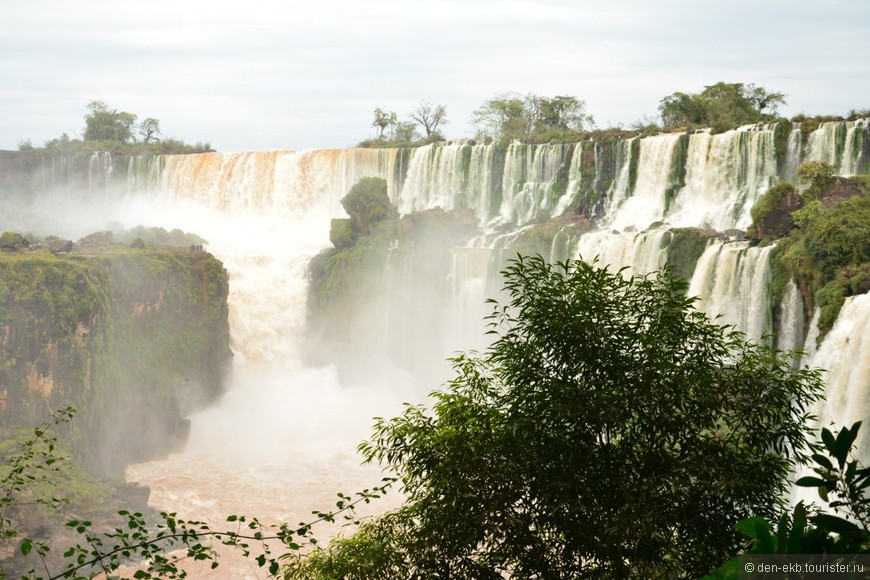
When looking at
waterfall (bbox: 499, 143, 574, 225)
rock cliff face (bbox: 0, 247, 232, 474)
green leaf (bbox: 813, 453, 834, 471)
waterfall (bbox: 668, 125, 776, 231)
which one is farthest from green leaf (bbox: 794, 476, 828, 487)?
waterfall (bbox: 499, 143, 574, 225)

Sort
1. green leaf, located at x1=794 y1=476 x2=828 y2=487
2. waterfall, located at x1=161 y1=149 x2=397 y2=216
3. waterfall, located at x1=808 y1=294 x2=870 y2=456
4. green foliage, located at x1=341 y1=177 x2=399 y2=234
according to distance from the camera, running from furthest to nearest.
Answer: waterfall, located at x1=161 y1=149 x2=397 y2=216, green foliage, located at x1=341 y1=177 x2=399 y2=234, waterfall, located at x1=808 y1=294 x2=870 y2=456, green leaf, located at x1=794 y1=476 x2=828 y2=487

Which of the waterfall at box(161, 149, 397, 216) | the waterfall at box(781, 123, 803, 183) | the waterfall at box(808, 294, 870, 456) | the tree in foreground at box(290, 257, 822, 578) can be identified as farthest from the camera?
the waterfall at box(161, 149, 397, 216)

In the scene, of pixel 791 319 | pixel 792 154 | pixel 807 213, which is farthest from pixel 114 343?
pixel 792 154

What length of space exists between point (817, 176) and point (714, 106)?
17.0 m

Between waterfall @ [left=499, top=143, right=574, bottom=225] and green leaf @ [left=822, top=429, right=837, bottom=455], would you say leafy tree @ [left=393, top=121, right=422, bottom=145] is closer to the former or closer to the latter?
waterfall @ [left=499, top=143, right=574, bottom=225]

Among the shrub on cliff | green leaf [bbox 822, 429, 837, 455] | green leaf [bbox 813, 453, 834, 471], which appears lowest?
green leaf [bbox 813, 453, 834, 471]

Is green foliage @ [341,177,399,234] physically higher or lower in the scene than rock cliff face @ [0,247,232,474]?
higher

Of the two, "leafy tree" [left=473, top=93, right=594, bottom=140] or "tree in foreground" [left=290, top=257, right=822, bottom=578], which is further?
"leafy tree" [left=473, top=93, right=594, bottom=140]

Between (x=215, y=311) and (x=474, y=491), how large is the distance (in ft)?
80.8

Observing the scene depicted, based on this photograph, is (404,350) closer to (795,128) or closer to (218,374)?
(218,374)

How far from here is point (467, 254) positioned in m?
32.7

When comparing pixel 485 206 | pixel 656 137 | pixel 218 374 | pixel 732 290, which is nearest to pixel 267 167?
pixel 485 206

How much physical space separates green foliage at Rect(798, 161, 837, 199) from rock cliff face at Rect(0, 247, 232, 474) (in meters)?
19.7

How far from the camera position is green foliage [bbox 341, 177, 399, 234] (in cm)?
3672
